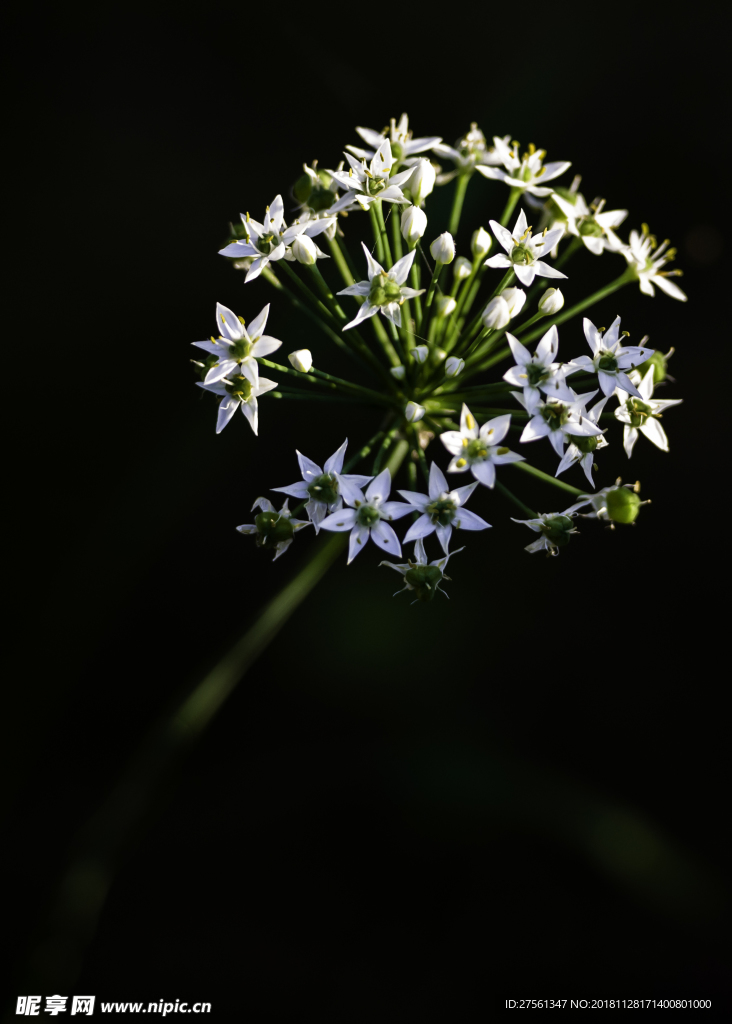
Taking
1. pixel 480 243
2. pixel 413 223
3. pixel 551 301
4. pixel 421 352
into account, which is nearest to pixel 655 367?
pixel 551 301

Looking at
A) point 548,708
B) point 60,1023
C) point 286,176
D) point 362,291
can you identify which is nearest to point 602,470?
point 548,708

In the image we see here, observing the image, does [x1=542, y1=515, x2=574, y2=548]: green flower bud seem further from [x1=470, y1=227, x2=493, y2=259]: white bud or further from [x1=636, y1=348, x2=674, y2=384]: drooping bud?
[x1=470, y1=227, x2=493, y2=259]: white bud

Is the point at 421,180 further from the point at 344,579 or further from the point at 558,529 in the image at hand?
the point at 344,579

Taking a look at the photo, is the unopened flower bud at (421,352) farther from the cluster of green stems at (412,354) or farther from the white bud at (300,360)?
the white bud at (300,360)

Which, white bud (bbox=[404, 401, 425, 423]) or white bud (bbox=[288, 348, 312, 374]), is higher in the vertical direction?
white bud (bbox=[404, 401, 425, 423])

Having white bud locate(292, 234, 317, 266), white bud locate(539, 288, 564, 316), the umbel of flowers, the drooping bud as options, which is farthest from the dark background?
white bud locate(539, 288, 564, 316)

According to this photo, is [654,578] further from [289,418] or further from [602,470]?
[289,418]
